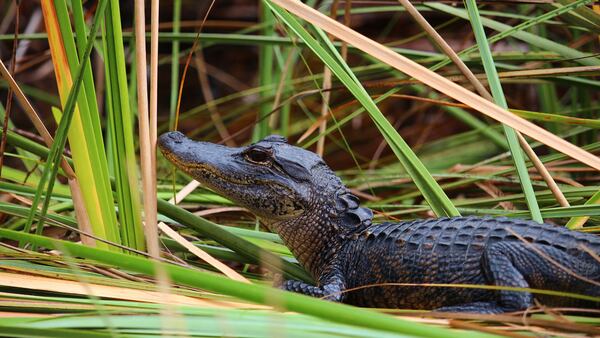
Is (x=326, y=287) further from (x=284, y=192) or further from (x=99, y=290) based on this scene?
(x=99, y=290)

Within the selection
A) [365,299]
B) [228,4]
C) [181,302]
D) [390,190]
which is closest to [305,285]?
[365,299]

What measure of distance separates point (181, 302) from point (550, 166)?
2.28m

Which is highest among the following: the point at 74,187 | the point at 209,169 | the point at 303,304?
the point at 209,169

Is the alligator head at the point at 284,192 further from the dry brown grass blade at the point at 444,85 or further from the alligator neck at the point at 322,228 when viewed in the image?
the dry brown grass blade at the point at 444,85

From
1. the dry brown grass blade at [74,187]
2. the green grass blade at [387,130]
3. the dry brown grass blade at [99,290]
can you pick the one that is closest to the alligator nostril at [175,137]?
the dry brown grass blade at [74,187]

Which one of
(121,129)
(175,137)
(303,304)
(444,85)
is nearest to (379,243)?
(444,85)

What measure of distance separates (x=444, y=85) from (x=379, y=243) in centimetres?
61

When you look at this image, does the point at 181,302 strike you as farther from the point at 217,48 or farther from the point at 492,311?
the point at 217,48

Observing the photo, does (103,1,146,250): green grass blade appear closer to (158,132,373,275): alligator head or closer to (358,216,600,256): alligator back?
(158,132,373,275): alligator head

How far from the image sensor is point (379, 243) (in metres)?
2.83

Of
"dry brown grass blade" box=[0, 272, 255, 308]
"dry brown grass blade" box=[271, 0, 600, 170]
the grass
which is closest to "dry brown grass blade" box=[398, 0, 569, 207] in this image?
the grass

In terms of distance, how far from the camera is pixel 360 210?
304cm

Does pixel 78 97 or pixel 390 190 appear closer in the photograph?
pixel 78 97

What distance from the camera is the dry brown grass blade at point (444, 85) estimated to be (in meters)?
2.46
